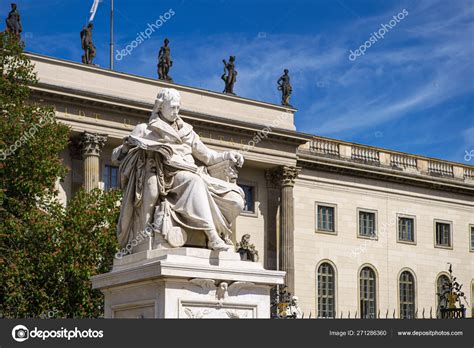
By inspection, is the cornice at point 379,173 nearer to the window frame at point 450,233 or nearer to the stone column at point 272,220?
the window frame at point 450,233

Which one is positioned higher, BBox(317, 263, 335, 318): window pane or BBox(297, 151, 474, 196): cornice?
BBox(297, 151, 474, 196): cornice

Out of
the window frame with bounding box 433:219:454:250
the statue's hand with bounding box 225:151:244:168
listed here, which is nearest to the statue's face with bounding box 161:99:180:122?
the statue's hand with bounding box 225:151:244:168

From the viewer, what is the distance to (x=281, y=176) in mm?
54531

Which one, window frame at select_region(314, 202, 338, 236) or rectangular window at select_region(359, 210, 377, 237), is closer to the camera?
window frame at select_region(314, 202, 338, 236)

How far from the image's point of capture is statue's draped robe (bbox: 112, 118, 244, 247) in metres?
11.2

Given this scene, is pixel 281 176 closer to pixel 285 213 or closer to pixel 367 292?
pixel 285 213

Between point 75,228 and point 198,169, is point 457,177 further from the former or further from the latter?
point 198,169

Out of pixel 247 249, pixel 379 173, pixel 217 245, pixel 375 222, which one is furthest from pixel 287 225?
pixel 217 245

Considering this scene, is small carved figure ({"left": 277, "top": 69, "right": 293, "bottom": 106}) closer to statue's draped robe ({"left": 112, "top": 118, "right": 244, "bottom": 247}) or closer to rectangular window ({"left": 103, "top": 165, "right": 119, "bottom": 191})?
rectangular window ({"left": 103, "top": 165, "right": 119, "bottom": 191})

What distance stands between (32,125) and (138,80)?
22.1 meters

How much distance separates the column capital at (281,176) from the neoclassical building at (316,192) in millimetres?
70

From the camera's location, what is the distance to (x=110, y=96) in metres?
47.2

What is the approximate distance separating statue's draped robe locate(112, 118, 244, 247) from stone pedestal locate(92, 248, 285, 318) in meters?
0.39

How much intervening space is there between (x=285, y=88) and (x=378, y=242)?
11.3 meters
